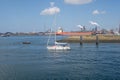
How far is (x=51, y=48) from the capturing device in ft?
277

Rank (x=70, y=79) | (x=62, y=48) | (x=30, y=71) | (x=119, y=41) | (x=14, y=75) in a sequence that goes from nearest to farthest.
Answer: (x=70, y=79) → (x=14, y=75) → (x=30, y=71) → (x=62, y=48) → (x=119, y=41)

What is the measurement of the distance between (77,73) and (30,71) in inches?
286

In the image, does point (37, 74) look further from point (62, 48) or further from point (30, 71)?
point (62, 48)

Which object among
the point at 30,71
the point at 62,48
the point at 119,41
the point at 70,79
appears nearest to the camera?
the point at 70,79

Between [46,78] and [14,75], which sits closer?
[46,78]

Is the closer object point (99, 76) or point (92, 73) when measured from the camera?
point (99, 76)

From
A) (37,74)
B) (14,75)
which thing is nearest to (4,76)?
(14,75)

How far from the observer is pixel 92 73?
130 ft

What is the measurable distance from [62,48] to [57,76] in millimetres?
46163

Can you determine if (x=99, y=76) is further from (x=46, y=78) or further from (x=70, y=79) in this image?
(x=46, y=78)

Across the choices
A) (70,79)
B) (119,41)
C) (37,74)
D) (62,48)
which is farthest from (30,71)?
(119,41)

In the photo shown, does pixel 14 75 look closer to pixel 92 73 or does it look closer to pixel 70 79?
pixel 70 79

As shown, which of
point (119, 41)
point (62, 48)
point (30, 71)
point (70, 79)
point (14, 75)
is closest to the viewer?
point (70, 79)

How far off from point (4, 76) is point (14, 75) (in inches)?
70.8
